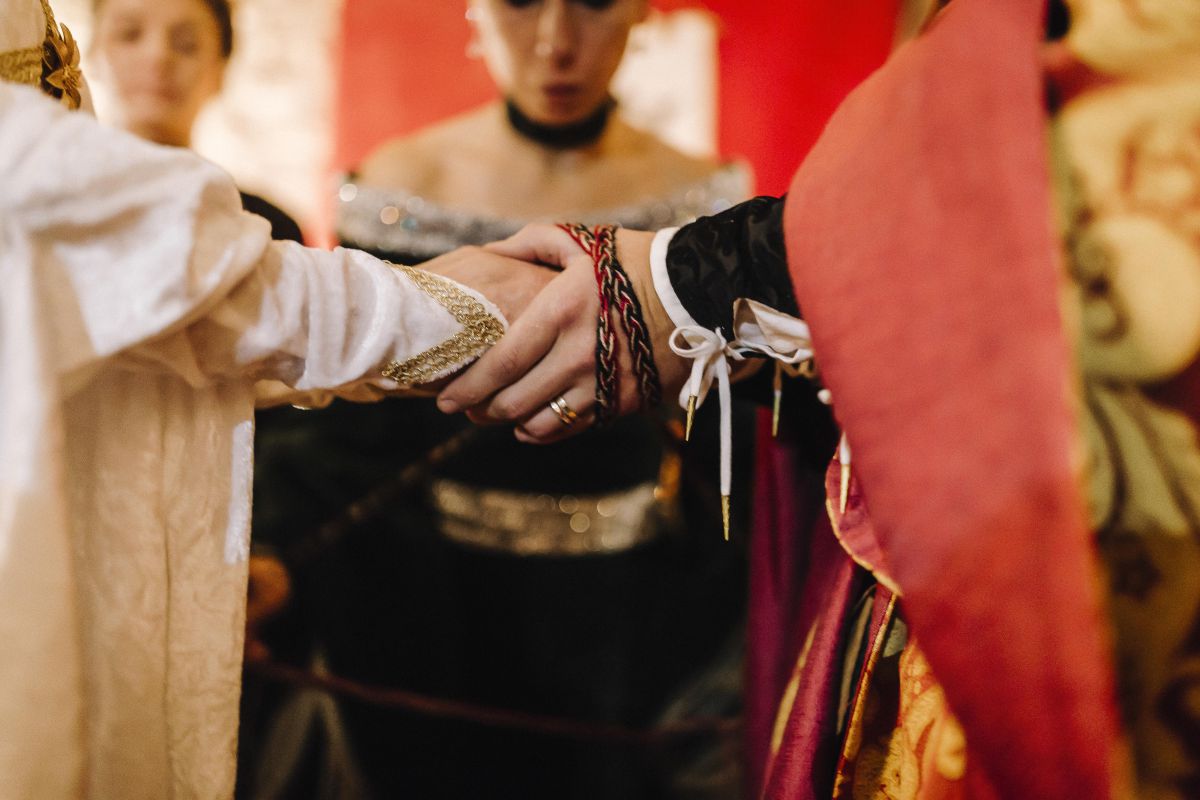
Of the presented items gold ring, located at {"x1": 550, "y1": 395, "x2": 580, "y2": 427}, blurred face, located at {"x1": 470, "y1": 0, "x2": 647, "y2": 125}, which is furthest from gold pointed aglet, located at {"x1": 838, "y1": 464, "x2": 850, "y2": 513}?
blurred face, located at {"x1": 470, "y1": 0, "x2": 647, "y2": 125}

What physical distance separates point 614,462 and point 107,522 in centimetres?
66

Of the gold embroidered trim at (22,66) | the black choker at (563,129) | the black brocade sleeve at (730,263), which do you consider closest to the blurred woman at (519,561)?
the black choker at (563,129)

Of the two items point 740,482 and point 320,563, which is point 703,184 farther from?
point 320,563

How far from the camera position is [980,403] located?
310 mm

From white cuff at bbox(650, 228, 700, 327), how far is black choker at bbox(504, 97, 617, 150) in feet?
1.96

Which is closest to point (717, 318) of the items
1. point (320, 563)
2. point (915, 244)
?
point (915, 244)

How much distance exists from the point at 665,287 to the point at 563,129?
631 mm

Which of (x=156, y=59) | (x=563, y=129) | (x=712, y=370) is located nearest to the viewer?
(x=712, y=370)

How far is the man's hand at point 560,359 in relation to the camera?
1.76ft

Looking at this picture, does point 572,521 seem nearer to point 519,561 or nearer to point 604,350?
point 519,561

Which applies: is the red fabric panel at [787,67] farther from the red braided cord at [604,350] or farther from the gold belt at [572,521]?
the red braided cord at [604,350]

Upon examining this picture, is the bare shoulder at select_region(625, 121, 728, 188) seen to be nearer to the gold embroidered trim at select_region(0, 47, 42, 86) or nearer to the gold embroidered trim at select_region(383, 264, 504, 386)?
the gold embroidered trim at select_region(383, 264, 504, 386)

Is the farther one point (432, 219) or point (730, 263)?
point (432, 219)

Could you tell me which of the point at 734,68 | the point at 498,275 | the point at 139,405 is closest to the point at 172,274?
the point at 139,405
